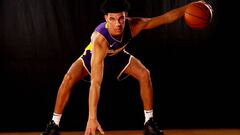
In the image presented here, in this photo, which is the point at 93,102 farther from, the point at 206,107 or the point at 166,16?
the point at 206,107

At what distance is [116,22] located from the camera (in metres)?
3.67

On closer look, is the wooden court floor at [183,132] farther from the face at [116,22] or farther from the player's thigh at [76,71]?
the face at [116,22]

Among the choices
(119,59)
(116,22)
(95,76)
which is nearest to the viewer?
(95,76)

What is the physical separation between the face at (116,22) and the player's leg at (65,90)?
1.47 feet

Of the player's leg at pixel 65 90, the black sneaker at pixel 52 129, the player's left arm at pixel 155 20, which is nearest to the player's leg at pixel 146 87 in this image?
the player's left arm at pixel 155 20

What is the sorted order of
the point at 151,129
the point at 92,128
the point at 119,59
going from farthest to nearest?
the point at 119,59 → the point at 151,129 → the point at 92,128

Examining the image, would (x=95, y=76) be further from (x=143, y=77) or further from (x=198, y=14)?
(x=198, y=14)

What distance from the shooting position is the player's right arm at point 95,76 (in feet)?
9.18

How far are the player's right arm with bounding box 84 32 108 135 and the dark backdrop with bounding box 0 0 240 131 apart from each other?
1.68 ft

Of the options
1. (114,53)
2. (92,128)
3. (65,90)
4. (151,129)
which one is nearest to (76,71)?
(65,90)

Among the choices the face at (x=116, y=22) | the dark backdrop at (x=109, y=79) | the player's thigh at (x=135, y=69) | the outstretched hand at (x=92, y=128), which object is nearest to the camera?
the outstretched hand at (x=92, y=128)

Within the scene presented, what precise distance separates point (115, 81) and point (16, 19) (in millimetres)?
1182

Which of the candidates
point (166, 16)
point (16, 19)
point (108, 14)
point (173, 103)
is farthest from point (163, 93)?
point (16, 19)

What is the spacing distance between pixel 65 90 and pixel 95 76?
67 centimetres
